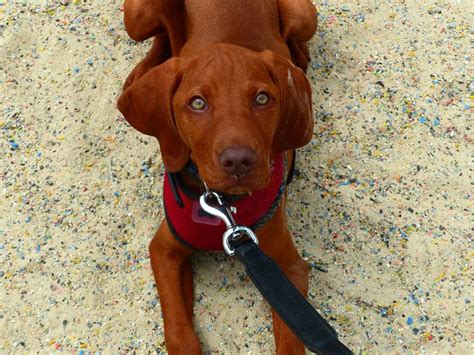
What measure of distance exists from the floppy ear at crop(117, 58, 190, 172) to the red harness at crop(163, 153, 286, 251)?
0.22m

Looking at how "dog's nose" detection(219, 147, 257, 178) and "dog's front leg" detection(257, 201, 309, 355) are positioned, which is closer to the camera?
"dog's nose" detection(219, 147, 257, 178)

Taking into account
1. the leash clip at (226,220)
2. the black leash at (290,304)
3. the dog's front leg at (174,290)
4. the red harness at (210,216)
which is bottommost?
the dog's front leg at (174,290)

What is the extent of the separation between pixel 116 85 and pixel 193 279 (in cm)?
143

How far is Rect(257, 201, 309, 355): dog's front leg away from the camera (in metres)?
2.95

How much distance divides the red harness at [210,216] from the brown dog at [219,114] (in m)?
0.07

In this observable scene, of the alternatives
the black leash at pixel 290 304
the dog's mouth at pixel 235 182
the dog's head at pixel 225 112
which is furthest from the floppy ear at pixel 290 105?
the black leash at pixel 290 304

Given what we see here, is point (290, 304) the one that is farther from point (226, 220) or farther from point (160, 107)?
point (160, 107)

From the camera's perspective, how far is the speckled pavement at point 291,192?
3.20 m

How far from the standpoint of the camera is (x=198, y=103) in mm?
2355

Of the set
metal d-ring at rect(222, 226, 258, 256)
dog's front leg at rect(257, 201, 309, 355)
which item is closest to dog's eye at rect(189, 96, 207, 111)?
metal d-ring at rect(222, 226, 258, 256)

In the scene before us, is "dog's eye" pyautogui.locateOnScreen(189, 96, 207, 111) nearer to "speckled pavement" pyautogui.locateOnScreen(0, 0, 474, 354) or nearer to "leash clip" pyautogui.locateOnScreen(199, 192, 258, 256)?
"leash clip" pyautogui.locateOnScreen(199, 192, 258, 256)

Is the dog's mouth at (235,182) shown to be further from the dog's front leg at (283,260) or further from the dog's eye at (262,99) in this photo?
the dog's front leg at (283,260)

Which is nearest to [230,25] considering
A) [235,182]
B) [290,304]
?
[235,182]

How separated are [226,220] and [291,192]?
1.29m
